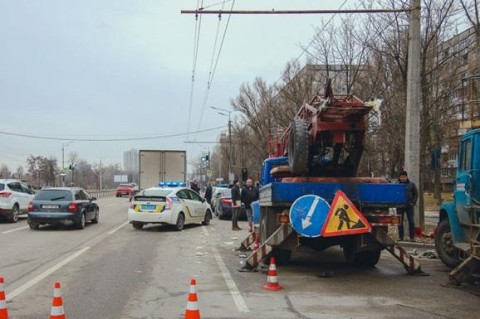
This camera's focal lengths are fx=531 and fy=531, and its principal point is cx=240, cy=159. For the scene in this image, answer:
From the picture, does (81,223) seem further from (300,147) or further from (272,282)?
(272,282)

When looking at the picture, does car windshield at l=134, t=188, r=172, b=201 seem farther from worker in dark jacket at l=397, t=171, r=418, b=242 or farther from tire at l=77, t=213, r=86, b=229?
worker in dark jacket at l=397, t=171, r=418, b=242

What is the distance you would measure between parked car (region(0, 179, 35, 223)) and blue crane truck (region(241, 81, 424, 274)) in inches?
570

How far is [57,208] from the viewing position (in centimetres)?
1842

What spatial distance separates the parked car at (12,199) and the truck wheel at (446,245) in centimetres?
1683

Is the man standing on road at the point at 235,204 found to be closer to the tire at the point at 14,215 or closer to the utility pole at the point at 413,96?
the utility pole at the point at 413,96

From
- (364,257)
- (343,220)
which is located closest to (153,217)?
(364,257)

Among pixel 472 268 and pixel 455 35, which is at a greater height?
pixel 455 35

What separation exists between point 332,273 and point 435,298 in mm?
2193

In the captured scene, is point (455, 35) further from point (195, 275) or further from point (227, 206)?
point (195, 275)

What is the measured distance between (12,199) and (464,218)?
59.0 ft

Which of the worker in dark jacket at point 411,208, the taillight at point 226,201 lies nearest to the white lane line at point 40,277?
the worker in dark jacket at point 411,208

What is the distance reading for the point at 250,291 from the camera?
27.3ft

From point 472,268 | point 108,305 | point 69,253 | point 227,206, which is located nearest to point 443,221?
point 472,268

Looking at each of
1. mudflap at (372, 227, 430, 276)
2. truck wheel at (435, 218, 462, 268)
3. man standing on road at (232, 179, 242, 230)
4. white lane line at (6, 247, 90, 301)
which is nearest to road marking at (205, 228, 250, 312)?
mudflap at (372, 227, 430, 276)
